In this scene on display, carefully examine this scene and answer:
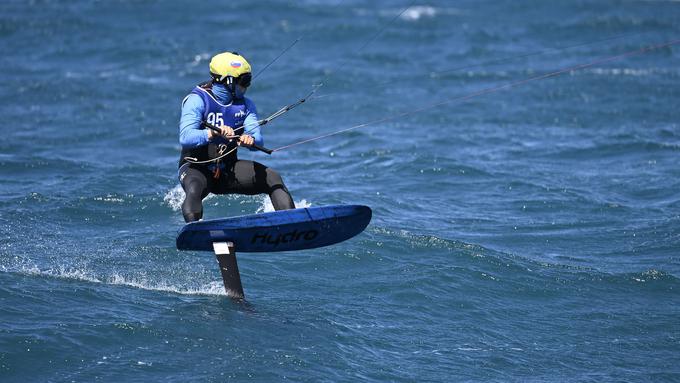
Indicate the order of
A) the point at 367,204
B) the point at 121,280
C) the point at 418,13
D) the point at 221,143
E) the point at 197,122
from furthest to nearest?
the point at 418,13
the point at 367,204
the point at 121,280
the point at 221,143
the point at 197,122

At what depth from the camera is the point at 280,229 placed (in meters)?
9.90

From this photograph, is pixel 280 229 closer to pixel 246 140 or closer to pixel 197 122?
pixel 246 140

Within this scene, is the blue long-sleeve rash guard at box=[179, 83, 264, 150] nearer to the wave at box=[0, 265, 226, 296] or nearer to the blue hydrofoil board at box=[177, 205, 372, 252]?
the blue hydrofoil board at box=[177, 205, 372, 252]

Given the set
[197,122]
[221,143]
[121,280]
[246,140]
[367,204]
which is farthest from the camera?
[367,204]

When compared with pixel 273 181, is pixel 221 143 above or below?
above

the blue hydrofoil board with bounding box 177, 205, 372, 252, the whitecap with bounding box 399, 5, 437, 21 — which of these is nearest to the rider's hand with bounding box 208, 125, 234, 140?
the blue hydrofoil board with bounding box 177, 205, 372, 252

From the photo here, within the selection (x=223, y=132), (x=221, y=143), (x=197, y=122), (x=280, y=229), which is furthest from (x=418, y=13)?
(x=280, y=229)

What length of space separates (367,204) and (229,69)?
17.1 ft

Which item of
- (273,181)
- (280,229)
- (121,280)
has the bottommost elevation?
(121,280)

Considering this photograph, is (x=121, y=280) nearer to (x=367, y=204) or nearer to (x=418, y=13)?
(x=367, y=204)

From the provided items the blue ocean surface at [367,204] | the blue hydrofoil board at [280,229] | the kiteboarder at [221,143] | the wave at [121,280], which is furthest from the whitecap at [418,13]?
the blue hydrofoil board at [280,229]

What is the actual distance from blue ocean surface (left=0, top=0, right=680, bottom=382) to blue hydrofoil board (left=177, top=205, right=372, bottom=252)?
0.72 metres

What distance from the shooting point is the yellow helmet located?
10.1 meters

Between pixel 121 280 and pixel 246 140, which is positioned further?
pixel 121 280
